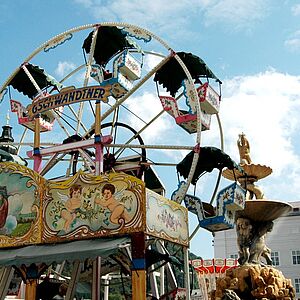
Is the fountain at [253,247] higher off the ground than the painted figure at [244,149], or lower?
lower

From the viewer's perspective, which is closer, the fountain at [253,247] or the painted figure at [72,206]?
the painted figure at [72,206]

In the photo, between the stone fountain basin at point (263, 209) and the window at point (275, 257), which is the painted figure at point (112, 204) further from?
the window at point (275, 257)

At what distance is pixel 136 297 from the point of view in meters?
12.1

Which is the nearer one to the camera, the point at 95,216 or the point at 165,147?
the point at 95,216

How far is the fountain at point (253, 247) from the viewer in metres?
16.9

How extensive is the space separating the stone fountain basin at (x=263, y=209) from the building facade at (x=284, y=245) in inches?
1152

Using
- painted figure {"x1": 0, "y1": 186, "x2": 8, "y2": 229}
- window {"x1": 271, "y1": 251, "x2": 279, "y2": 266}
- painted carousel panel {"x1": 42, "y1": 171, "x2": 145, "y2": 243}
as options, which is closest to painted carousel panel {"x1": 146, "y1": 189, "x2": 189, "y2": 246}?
painted carousel panel {"x1": 42, "y1": 171, "x2": 145, "y2": 243}

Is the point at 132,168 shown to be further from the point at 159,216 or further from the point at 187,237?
the point at 159,216

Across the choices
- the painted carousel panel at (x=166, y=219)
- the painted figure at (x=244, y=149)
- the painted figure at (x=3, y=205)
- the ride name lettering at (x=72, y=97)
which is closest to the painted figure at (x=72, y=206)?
the painted carousel panel at (x=166, y=219)

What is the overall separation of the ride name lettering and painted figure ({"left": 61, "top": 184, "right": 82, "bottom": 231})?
2.82m

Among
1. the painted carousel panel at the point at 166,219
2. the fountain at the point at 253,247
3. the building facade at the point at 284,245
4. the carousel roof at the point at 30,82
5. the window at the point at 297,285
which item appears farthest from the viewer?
the building facade at the point at 284,245

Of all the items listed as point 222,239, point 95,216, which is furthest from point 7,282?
point 222,239

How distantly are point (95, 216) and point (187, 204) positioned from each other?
377 cm

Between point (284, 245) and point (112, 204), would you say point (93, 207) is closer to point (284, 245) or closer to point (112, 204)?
point (112, 204)
